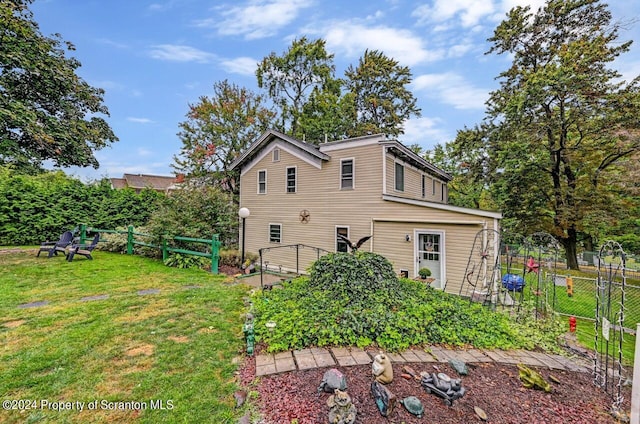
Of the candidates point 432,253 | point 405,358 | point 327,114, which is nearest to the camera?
point 405,358

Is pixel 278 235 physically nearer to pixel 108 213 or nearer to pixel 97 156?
pixel 97 156

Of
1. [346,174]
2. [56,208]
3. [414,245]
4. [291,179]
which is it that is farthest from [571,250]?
[56,208]

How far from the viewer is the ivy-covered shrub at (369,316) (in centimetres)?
392

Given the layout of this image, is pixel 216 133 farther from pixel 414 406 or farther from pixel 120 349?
pixel 414 406

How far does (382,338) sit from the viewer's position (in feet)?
12.7

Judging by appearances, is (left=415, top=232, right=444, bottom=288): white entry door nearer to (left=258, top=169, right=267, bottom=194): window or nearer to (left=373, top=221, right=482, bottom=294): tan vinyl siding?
(left=373, top=221, right=482, bottom=294): tan vinyl siding

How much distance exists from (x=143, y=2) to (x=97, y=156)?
7211mm

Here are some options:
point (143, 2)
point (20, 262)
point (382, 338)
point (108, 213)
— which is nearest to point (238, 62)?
point (143, 2)

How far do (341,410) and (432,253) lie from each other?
6.94 m

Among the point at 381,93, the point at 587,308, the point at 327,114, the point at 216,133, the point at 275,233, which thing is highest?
the point at 381,93

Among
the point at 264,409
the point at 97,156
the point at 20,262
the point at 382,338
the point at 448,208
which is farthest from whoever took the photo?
the point at 97,156

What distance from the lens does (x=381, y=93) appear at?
2208 cm

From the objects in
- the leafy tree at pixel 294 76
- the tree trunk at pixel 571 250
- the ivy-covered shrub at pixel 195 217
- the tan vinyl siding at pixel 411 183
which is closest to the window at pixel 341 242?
the tan vinyl siding at pixel 411 183

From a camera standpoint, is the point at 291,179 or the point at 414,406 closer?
the point at 414,406
